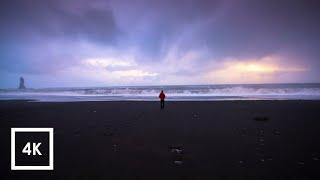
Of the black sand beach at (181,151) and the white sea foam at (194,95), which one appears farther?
the white sea foam at (194,95)

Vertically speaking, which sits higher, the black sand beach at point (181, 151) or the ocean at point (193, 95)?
the ocean at point (193, 95)

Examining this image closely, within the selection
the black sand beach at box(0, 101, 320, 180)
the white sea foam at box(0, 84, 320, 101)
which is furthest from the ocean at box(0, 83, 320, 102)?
the black sand beach at box(0, 101, 320, 180)

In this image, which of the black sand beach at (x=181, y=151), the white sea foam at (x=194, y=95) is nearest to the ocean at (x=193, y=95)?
the white sea foam at (x=194, y=95)

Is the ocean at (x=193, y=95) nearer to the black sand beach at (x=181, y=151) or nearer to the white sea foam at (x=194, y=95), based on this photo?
the white sea foam at (x=194, y=95)

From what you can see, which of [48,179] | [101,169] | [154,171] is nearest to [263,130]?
[154,171]

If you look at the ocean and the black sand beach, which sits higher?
the ocean

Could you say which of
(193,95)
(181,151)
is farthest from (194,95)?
(181,151)

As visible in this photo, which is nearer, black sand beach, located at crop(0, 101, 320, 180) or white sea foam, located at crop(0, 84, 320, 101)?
black sand beach, located at crop(0, 101, 320, 180)

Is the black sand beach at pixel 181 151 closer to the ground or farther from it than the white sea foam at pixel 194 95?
closer to the ground

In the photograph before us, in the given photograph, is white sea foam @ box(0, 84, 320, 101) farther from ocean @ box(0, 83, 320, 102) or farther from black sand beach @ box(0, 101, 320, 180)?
black sand beach @ box(0, 101, 320, 180)

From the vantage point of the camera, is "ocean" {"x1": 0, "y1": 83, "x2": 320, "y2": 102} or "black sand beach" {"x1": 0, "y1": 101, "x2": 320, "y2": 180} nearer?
"black sand beach" {"x1": 0, "y1": 101, "x2": 320, "y2": 180}

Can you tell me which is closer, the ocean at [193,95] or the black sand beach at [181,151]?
Result: the black sand beach at [181,151]

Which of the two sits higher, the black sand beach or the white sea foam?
the white sea foam

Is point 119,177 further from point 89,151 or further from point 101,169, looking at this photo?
point 89,151
